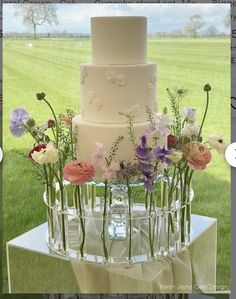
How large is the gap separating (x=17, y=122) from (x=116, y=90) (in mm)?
300

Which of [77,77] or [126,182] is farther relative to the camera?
[77,77]

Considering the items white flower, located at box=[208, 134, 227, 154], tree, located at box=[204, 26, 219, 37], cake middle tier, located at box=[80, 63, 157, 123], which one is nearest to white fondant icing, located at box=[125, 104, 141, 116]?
cake middle tier, located at box=[80, 63, 157, 123]

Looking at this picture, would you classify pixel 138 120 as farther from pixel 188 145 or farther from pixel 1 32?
pixel 1 32

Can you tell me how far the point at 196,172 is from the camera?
4.91ft

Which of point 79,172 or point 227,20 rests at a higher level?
point 227,20

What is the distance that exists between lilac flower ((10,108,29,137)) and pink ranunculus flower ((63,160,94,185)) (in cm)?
19

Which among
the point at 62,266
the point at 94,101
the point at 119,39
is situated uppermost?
the point at 119,39

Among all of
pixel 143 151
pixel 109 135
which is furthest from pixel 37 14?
pixel 143 151

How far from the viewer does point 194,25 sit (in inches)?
56.3

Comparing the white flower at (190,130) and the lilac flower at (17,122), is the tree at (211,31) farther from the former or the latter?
the lilac flower at (17,122)

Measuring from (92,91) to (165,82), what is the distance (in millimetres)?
242

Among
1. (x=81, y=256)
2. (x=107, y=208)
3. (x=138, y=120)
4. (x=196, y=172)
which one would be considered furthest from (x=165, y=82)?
(x=81, y=256)

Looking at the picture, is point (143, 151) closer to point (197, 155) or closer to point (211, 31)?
point (197, 155)

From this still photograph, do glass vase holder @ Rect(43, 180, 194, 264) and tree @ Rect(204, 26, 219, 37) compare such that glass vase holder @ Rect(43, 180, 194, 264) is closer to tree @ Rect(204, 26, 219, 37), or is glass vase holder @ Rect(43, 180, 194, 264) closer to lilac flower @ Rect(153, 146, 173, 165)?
lilac flower @ Rect(153, 146, 173, 165)
